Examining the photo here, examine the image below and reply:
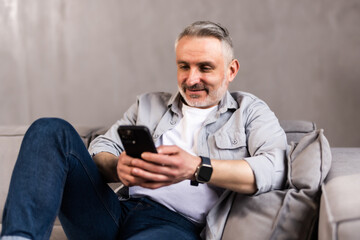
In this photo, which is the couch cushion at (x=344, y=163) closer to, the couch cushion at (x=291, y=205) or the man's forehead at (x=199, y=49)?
the couch cushion at (x=291, y=205)

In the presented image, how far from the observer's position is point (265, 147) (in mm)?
1393

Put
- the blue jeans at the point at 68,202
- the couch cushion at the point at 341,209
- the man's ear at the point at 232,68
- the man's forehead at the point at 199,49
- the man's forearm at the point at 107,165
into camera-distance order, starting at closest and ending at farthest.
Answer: the couch cushion at the point at 341,209 < the blue jeans at the point at 68,202 < the man's forearm at the point at 107,165 < the man's forehead at the point at 199,49 < the man's ear at the point at 232,68

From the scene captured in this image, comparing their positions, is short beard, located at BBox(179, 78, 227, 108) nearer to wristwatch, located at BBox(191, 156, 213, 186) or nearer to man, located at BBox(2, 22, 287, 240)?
man, located at BBox(2, 22, 287, 240)

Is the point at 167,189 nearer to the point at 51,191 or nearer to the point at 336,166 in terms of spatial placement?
the point at 51,191

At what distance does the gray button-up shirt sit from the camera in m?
1.31

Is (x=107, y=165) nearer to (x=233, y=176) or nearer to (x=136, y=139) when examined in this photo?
(x=136, y=139)

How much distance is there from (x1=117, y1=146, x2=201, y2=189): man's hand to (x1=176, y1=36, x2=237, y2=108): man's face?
394 mm

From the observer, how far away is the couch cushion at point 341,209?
92 cm

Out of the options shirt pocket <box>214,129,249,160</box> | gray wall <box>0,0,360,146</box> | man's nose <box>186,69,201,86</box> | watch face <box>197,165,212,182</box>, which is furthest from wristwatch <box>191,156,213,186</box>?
gray wall <box>0,0,360,146</box>

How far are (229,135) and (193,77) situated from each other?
243mm

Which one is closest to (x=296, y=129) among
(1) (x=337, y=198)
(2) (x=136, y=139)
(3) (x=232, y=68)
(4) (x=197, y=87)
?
(3) (x=232, y=68)

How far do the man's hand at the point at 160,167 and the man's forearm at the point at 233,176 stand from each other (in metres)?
0.07

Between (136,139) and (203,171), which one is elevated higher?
(136,139)

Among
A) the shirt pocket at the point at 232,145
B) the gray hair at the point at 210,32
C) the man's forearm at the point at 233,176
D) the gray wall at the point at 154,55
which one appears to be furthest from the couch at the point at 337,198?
the gray wall at the point at 154,55
